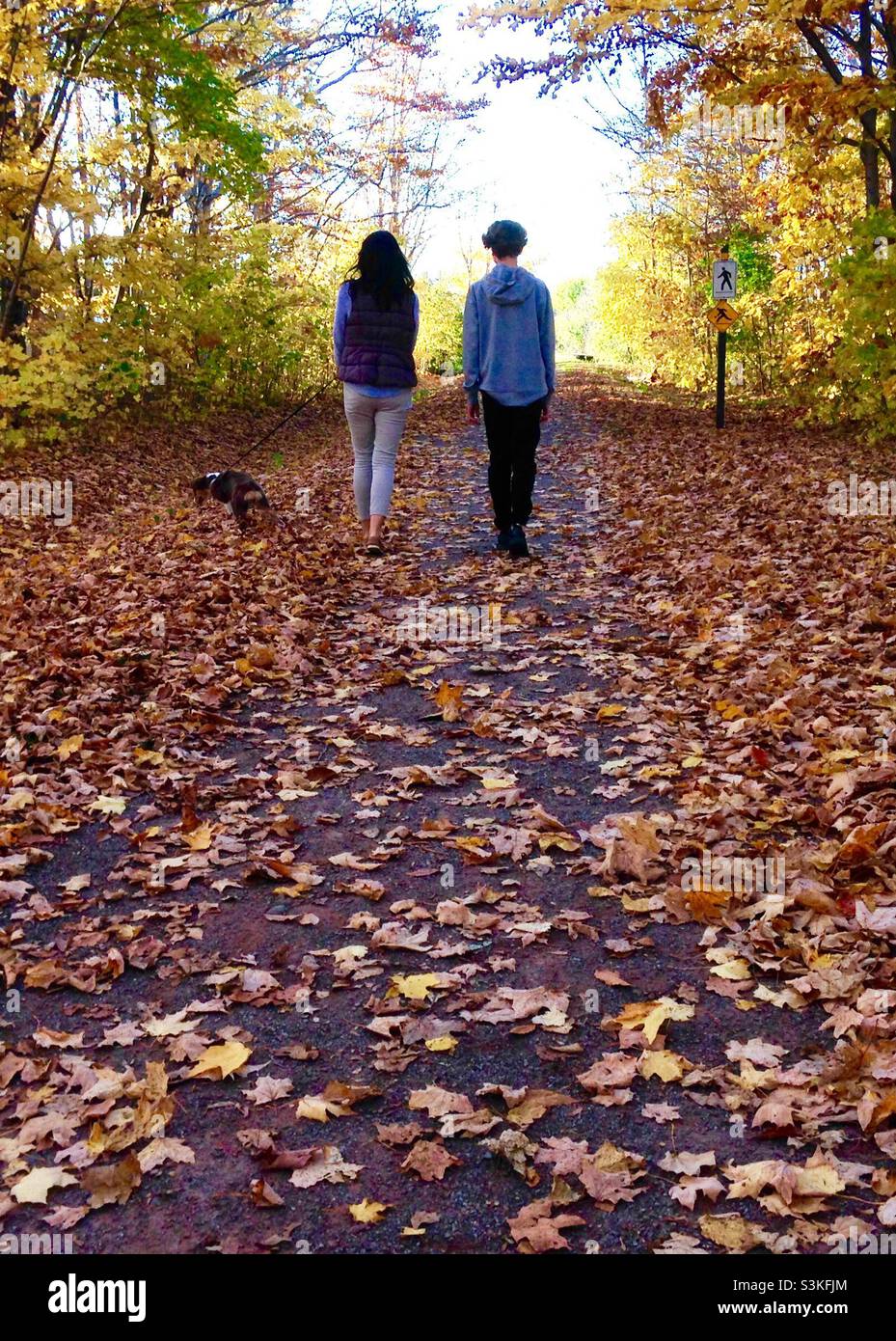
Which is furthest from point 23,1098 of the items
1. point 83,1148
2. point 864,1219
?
point 864,1219

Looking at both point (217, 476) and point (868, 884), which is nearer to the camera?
point (868, 884)

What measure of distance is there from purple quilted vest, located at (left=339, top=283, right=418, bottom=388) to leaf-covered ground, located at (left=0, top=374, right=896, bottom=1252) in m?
1.60

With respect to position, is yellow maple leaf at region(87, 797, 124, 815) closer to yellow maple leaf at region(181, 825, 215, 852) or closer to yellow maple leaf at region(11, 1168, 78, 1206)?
yellow maple leaf at region(181, 825, 215, 852)

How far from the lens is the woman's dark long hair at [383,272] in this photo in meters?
8.05

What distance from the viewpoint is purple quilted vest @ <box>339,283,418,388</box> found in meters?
8.32

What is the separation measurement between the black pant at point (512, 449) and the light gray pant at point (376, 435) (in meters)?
0.70

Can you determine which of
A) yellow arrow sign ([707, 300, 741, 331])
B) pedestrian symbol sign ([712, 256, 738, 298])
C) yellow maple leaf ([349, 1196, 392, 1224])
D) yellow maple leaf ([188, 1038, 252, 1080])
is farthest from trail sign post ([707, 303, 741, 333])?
yellow maple leaf ([349, 1196, 392, 1224])

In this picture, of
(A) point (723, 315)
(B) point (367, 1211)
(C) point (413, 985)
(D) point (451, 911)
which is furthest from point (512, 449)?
(A) point (723, 315)

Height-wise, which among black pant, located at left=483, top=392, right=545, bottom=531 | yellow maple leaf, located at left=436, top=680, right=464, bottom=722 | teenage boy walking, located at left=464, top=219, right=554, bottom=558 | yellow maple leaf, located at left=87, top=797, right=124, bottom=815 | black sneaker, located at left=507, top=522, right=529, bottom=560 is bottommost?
yellow maple leaf, located at left=87, top=797, right=124, bottom=815

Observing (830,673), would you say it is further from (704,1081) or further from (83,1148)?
(83,1148)

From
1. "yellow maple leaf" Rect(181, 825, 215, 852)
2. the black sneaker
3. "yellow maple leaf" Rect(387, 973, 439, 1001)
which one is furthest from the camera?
the black sneaker

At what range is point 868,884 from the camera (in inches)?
153

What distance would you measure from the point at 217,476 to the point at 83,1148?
8124 mm
